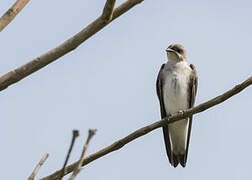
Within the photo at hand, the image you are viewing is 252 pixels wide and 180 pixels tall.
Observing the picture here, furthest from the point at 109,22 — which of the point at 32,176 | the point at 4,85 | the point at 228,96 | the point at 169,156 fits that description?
the point at 169,156

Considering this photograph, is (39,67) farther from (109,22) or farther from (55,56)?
(109,22)

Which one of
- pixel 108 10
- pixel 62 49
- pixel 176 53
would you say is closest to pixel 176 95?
pixel 176 53

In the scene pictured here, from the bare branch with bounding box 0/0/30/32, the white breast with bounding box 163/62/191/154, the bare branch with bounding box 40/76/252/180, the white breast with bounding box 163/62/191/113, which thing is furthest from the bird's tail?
the bare branch with bounding box 0/0/30/32

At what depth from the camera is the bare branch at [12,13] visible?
2781 millimetres

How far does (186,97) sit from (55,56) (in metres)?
7.65

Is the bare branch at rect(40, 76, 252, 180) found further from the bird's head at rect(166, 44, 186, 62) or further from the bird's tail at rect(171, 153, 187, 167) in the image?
the bird's head at rect(166, 44, 186, 62)

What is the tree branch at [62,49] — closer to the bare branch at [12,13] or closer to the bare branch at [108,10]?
the bare branch at [108,10]

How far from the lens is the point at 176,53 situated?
10891mm

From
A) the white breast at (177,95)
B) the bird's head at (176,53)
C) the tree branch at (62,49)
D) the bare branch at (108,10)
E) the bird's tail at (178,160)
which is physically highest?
the bird's head at (176,53)

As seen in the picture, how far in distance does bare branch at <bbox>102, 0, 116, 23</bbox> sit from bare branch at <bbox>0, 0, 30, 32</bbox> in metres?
0.50

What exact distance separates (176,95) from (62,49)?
744 cm

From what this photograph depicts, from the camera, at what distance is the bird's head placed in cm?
1088

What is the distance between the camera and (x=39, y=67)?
288 cm

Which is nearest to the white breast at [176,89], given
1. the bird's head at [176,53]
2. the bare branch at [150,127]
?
the bird's head at [176,53]
